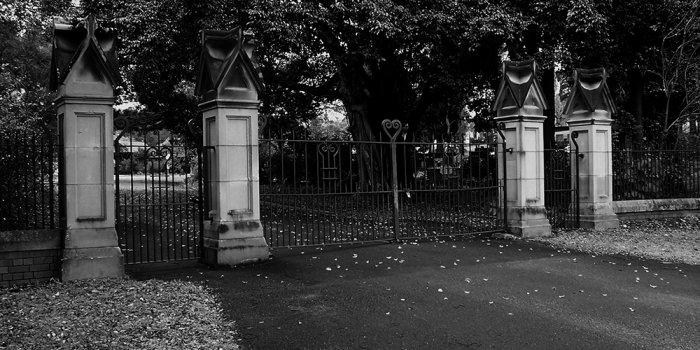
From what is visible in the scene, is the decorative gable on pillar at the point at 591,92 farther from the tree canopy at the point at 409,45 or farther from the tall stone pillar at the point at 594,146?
the tree canopy at the point at 409,45

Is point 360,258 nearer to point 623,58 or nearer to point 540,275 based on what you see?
point 540,275

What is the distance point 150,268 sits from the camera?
851 centimetres

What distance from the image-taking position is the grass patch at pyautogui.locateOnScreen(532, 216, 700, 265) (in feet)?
33.2

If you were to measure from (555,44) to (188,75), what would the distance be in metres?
11.2

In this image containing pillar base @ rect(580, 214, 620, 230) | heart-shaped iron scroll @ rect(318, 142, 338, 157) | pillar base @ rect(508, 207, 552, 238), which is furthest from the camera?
pillar base @ rect(580, 214, 620, 230)

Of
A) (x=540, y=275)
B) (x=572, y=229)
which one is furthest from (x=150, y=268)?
(x=572, y=229)

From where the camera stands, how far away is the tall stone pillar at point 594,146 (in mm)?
12711

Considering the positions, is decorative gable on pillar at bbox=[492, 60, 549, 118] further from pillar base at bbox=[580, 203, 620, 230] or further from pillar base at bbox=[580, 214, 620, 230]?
pillar base at bbox=[580, 214, 620, 230]

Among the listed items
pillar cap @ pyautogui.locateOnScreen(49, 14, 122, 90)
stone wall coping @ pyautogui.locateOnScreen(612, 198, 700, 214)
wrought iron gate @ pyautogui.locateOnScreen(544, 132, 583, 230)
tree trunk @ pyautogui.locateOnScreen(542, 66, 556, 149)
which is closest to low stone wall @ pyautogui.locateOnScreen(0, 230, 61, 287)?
pillar cap @ pyautogui.locateOnScreen(49, 14, 122, 90)

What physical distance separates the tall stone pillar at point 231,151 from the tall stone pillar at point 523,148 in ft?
17.8

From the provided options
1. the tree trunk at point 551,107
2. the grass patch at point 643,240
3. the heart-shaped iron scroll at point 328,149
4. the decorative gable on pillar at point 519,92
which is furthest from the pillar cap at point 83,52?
the tree trunk at point 551,107

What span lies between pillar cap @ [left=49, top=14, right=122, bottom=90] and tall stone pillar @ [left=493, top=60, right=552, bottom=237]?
7.39m

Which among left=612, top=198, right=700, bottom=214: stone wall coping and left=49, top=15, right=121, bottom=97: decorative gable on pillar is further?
left=612, top=198, right=700, bottom=214: stone wall coping

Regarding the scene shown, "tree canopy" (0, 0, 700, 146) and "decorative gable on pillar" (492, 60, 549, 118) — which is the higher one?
"tree canopy" (0, 0, 700, 146)
